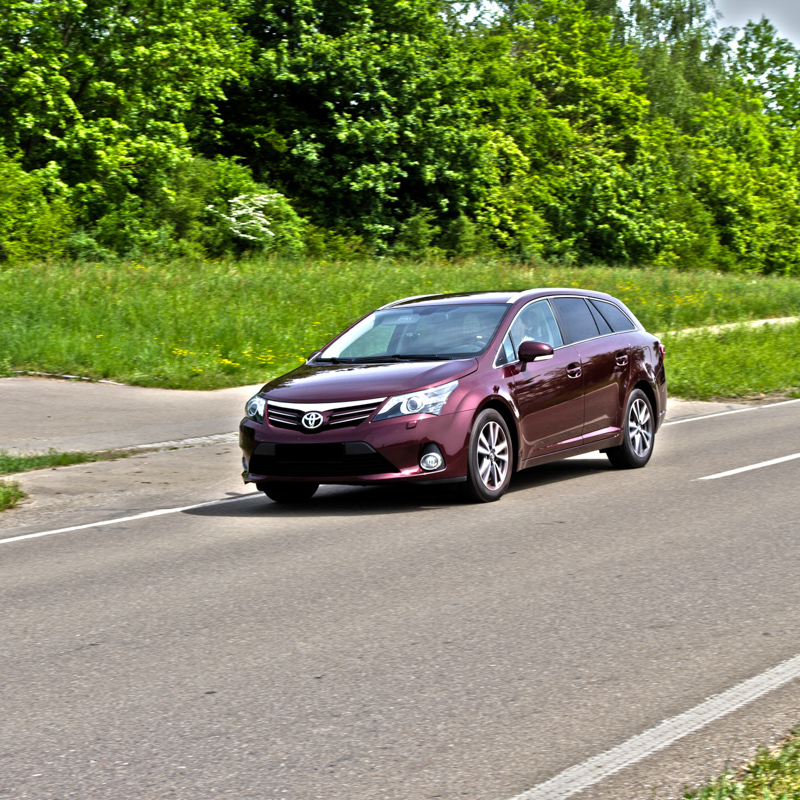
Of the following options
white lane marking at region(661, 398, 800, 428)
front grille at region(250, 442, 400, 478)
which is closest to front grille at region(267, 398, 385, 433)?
front grille at region(250, 442, 400, 478)

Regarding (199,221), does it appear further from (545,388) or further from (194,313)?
(545,388)

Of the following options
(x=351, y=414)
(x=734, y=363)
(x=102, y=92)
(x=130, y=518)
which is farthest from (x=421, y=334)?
(x=102, y=92)

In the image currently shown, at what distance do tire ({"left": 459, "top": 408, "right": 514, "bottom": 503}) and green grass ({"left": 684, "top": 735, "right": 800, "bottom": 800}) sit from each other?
5216 mm

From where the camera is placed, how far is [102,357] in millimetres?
18531

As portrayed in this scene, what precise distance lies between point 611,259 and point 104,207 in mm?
23521

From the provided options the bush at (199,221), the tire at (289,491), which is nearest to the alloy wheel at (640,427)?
the tire at (289,491)

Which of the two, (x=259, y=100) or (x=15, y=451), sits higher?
(x=259, y=100)

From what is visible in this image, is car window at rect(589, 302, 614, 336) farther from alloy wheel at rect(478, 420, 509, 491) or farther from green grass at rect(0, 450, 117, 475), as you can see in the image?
green grass at rect(0, 450, 117, 475)

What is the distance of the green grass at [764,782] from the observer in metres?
3.42

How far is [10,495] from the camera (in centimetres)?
988

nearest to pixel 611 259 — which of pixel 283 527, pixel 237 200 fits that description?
pixel 237 200

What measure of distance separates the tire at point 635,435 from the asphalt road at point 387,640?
1.30m

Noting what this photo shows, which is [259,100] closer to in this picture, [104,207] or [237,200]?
[237,200]

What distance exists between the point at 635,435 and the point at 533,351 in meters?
2.01
